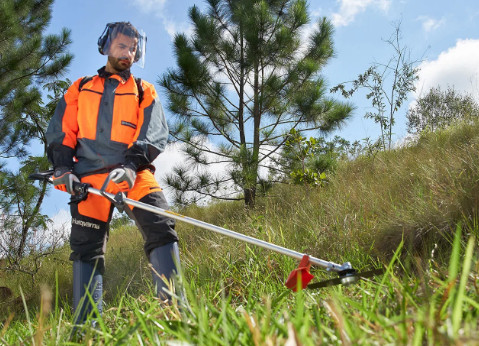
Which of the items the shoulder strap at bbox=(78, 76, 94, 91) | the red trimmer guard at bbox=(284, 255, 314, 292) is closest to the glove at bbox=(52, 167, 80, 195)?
the shoulder strap at bbox=(78, 76, 94, 91)

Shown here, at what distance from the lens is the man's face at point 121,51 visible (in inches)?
112

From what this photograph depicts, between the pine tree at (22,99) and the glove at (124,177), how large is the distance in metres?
4.72

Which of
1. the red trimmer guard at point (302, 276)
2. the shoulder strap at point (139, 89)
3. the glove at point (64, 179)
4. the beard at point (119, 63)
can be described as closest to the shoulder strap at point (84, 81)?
the beard at point (119, 63)

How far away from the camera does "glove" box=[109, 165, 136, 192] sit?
2373mm

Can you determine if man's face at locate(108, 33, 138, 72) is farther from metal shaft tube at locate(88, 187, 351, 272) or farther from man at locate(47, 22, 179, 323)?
metal shaft tube at locate(88, 187, 351, 272)

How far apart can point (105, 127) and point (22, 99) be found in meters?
6.25

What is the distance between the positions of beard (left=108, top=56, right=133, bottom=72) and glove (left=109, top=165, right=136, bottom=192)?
0.81 meters

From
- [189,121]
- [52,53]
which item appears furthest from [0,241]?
[52,53]

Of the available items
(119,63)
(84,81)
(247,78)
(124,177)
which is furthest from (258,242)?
(247,78)

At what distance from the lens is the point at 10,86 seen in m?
7.73

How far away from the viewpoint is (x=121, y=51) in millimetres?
2844

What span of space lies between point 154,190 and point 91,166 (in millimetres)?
448

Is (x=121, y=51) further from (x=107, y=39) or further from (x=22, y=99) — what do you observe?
(x=22, y=99)

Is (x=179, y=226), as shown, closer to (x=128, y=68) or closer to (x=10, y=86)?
(x=128, y=68)
